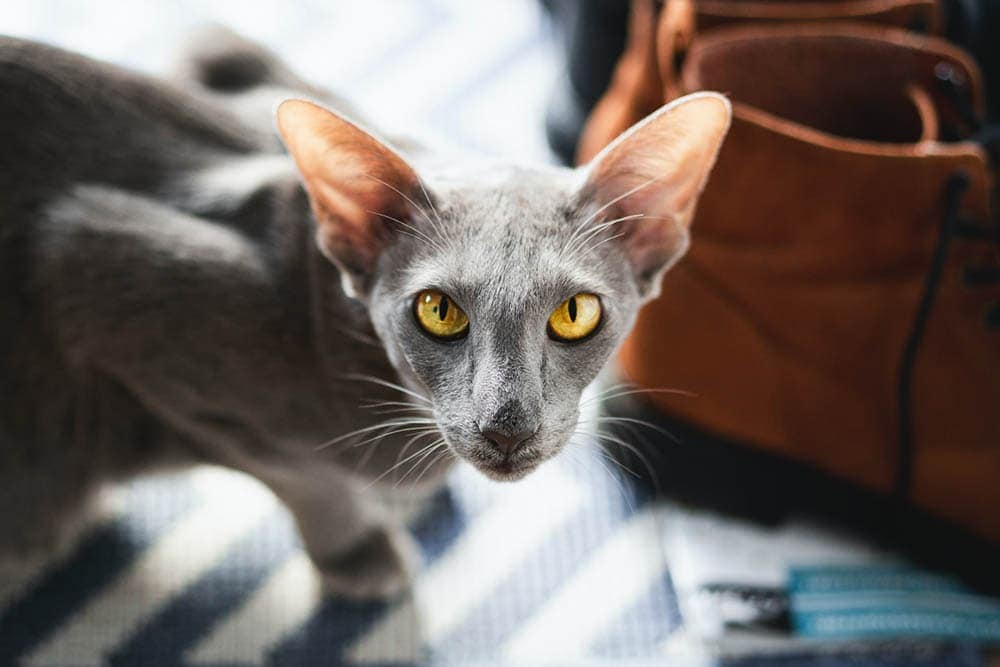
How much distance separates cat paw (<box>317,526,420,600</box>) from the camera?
38.6 inches

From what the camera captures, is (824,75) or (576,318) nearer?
(576,318)

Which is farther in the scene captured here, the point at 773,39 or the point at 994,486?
the point at 994,486

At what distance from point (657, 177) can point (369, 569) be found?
1.84 feet

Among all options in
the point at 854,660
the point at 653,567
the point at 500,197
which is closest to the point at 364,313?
the point at 500,197

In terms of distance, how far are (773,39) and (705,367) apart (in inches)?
13.4

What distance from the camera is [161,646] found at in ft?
3.20

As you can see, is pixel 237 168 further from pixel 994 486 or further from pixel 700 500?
pixel 994 486

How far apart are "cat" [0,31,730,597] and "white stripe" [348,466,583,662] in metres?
0.13

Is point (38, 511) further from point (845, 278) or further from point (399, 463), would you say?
point (845, 278)

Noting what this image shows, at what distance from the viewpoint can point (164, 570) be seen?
1.02 metres

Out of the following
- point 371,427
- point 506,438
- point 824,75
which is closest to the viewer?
point 506,438

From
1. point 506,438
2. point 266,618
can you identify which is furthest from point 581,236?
point 266,618

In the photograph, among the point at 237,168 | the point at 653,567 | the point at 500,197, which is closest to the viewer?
the point at 500,197

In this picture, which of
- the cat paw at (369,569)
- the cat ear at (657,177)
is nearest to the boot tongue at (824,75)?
the cat ear at (657,177)
